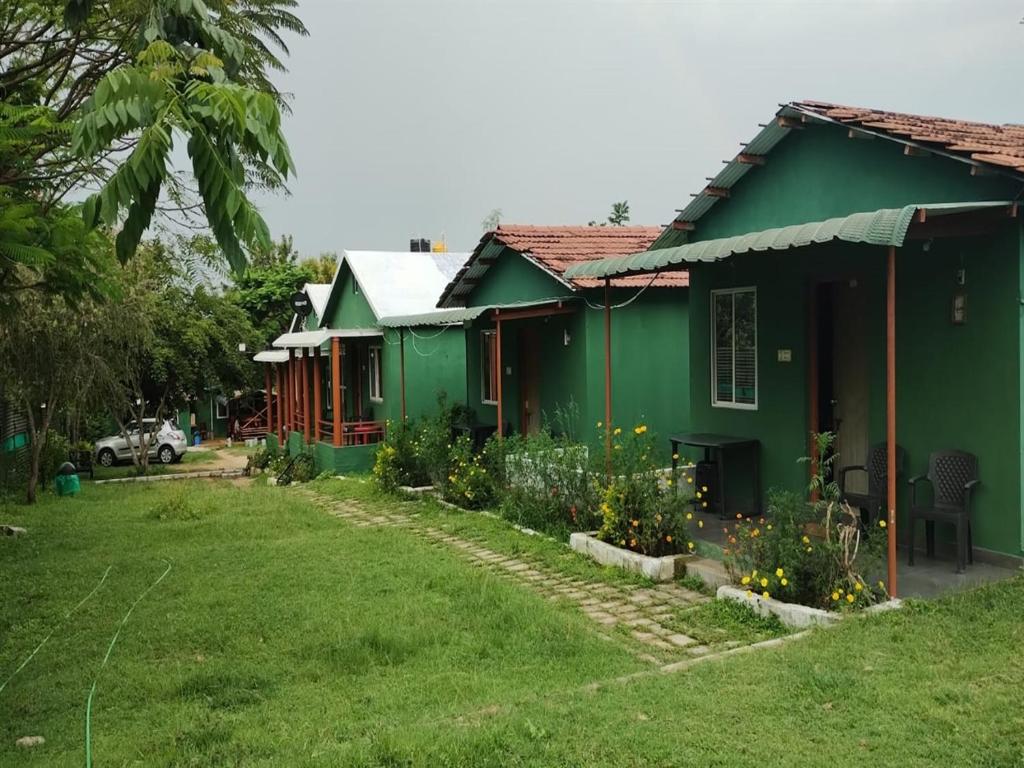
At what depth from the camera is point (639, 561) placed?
840cm

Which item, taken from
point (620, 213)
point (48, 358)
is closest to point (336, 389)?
point (48, 358)

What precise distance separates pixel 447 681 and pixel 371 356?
16.0 m

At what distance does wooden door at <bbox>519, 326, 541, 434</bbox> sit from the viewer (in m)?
14.9

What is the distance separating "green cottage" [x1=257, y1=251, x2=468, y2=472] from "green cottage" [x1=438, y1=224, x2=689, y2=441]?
2702 millimetres

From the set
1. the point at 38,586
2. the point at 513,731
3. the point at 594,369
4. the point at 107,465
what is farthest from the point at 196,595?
the point at 107,465

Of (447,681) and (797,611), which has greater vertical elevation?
(797,611)

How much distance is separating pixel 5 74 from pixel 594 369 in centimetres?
805

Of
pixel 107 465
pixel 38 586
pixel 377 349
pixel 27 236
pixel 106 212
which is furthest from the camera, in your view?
pixel 107 465

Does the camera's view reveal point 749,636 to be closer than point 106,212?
No

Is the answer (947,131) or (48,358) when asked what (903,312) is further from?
(48,358)

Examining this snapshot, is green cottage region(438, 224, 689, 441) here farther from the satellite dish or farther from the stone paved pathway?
the satellite dish

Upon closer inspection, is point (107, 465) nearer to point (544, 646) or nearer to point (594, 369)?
point (594, 369)

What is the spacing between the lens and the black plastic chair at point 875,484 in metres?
8.05

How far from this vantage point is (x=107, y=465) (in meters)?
26.1
